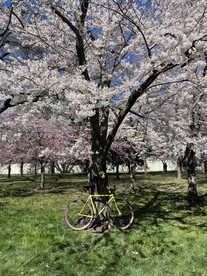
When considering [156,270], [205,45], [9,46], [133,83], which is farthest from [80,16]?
[156,270]

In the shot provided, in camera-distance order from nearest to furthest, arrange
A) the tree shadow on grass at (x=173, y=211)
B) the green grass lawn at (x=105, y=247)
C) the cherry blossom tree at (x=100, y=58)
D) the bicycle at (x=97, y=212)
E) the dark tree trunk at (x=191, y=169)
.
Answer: the green grass lawn at (x=105, y=247), the cherry blossom tree at (x=100, y=58), the bicycle at (x=97, y=212), the tree shadow on grass at (x=173, y=211), the dark tree trunk at (x=191, y=169)

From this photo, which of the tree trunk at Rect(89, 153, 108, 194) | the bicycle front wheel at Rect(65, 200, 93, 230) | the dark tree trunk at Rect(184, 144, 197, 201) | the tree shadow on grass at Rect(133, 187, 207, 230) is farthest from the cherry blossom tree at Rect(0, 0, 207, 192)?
the dark tree trunk at Rect(184, 144, 197, 201)

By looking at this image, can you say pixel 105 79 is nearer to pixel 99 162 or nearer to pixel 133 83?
pixel 133 83

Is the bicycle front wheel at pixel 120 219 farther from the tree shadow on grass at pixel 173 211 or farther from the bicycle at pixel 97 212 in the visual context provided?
the tree shadow on grass at pixel 173 211

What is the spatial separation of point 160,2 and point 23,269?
349 inches

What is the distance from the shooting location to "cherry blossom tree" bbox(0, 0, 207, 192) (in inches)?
254

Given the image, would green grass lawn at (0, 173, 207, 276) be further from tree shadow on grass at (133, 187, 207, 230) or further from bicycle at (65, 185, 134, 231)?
bicycle at (65, 185, 134, 231)

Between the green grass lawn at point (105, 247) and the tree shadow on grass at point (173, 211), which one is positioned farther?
the tree shadow on grass at point (173, 211)

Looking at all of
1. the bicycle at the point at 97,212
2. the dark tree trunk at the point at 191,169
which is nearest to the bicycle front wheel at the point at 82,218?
the bicycle at the point at 97,212

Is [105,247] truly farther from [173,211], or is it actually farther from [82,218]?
[173,211]

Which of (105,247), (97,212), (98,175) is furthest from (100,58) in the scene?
(105,247)

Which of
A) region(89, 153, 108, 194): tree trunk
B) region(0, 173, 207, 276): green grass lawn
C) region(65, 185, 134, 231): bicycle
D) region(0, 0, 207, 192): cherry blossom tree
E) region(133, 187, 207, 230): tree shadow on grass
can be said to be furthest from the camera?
region(133, 187, 207, 230): tree shadow on grass

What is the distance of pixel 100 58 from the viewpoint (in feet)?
30.1

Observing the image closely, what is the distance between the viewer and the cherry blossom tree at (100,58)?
6461 millimetres
